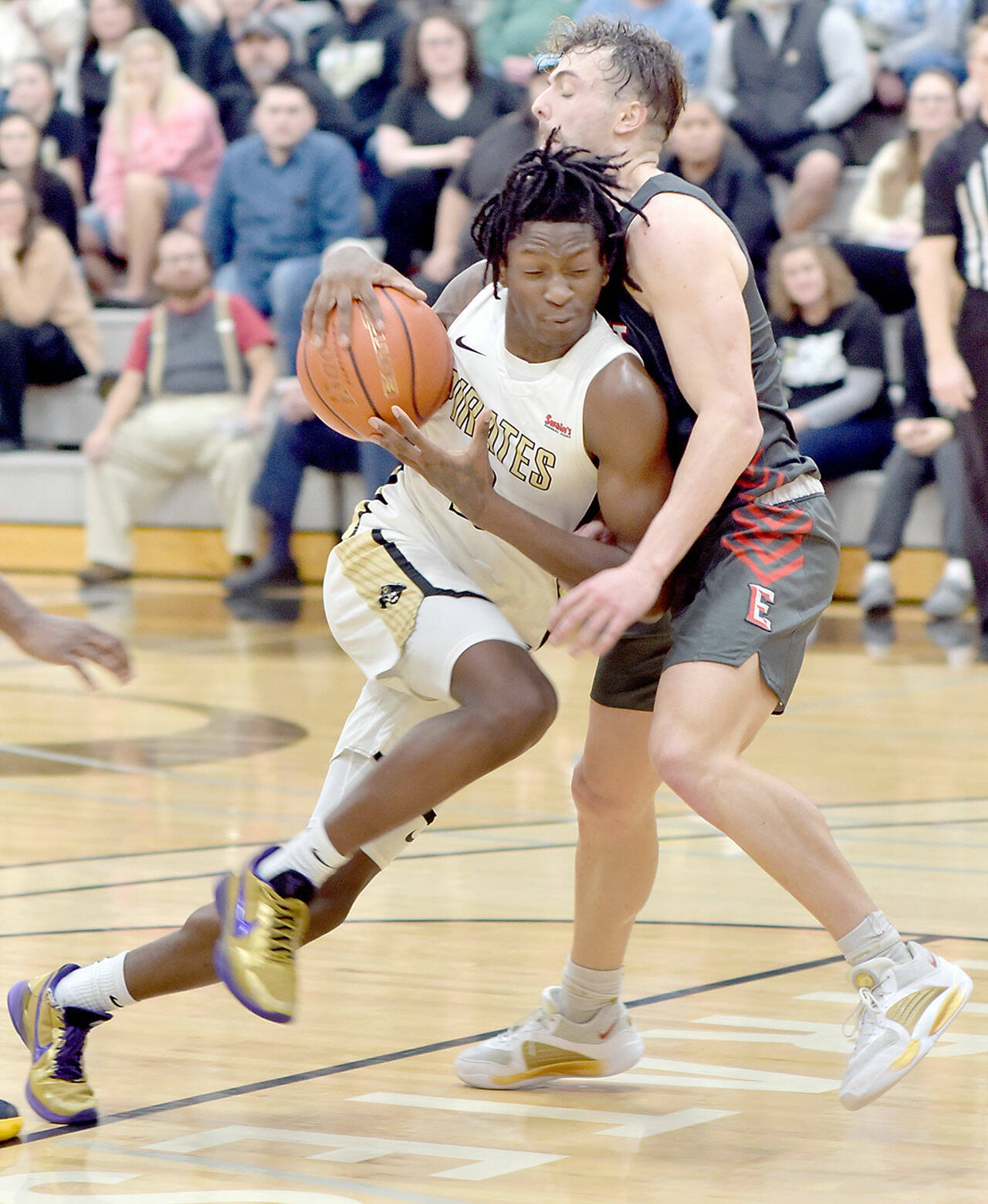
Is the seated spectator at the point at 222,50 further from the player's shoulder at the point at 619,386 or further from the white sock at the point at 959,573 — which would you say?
the player's shoulder at the point at 619,386

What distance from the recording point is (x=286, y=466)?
10398mm

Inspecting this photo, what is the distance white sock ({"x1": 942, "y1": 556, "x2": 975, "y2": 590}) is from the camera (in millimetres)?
9258

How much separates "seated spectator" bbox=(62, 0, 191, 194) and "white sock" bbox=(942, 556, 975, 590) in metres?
5.89

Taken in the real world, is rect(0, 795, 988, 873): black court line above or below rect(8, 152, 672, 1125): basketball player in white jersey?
below

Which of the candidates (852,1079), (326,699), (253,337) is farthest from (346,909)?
(253,337)

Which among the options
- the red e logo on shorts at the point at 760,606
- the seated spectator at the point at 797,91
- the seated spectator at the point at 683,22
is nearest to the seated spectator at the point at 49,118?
the seated spectator at the point at 683,22

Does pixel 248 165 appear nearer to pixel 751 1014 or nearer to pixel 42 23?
pixel 42 23

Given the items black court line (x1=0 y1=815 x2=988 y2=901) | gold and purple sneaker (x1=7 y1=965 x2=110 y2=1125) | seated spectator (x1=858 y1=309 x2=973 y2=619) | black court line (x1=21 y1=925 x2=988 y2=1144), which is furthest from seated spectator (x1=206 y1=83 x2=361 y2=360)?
gold and purple sneaker (x1=7 y1=965 x2=110 y2=1125)

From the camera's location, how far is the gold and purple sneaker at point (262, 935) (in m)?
2.95

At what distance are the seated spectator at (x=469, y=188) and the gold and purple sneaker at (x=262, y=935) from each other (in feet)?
21.7

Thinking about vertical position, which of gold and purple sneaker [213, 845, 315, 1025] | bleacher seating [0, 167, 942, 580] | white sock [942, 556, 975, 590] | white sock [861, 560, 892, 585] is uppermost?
gold and purple sneaker [213, 845, 315, 1025]

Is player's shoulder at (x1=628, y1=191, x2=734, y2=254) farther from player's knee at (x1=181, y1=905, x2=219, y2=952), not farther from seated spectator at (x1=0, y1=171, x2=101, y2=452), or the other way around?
seated spectator at (x1=0, y1=171, x2=101, y2=452)

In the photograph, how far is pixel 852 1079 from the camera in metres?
2.91

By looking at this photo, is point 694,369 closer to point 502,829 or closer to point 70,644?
point 70,644
